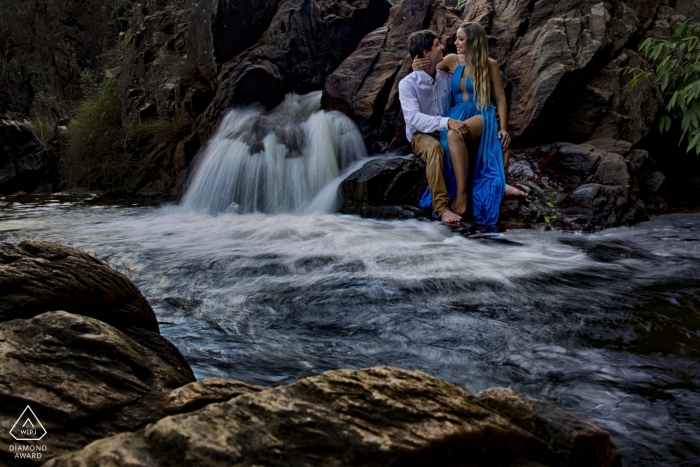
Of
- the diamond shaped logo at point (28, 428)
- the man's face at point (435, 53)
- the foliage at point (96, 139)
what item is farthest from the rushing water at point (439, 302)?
the foliage at point (96, 139)

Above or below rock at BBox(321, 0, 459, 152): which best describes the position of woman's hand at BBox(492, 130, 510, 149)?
below

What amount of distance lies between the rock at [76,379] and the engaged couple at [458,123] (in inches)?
172

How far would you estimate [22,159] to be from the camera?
1124 cm

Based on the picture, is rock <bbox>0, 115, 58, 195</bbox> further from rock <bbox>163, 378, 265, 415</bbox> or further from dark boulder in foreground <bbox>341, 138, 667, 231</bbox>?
rock <bbox>163, 378, 265, 415</bbox>

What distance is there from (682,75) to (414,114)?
11.0 ft

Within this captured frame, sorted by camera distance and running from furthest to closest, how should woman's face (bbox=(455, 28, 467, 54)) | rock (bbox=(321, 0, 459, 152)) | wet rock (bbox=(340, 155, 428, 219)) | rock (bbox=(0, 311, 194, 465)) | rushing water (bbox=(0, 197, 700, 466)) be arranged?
rock (bbox=(321, 0, 459, 152)) → wet rock (bbox=(340, 155, 428, 219)) → woman's face (bbox=(455, 28, 467, 54)) → rushing water (bbox=(0, 197, 700, 466)) → rock (bbox=(0, 311, 194, 465))

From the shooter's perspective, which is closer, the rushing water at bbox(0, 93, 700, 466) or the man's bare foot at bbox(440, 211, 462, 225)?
the rushing water at bbox(0, 93, 700, 466)

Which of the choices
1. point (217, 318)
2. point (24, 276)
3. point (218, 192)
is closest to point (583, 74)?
point (218, 192)

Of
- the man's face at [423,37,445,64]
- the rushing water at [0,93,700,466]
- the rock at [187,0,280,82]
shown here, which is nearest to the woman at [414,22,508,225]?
the man's face at [423,37,445,64]

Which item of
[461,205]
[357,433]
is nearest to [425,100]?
[461,205]

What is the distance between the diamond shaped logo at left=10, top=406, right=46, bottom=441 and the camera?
144 centimetres

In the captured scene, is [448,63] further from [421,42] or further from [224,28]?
[224,28]

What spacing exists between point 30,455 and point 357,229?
4.38 metres

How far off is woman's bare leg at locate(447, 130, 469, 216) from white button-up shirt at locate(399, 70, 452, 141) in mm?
A: 217
